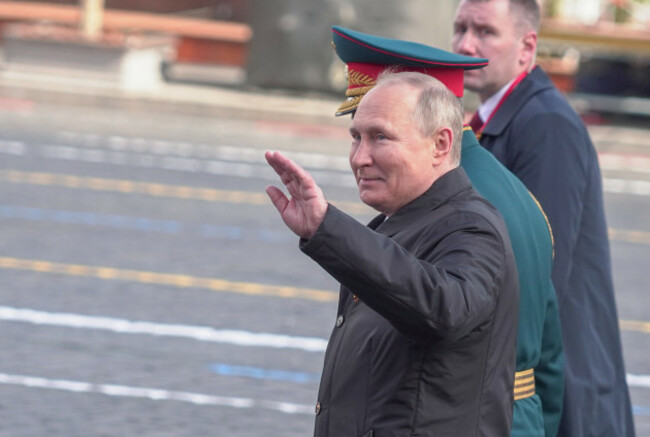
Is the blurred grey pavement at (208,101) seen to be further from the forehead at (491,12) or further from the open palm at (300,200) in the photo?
the open palm at (300,200)

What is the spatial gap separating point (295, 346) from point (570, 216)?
348 centimetres

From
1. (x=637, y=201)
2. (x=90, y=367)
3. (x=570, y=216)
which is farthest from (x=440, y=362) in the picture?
(x=637, y=201)

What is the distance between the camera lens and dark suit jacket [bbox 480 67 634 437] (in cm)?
393

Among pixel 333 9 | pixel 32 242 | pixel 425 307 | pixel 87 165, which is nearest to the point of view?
pixel 425 307

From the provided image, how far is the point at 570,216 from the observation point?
3.93m

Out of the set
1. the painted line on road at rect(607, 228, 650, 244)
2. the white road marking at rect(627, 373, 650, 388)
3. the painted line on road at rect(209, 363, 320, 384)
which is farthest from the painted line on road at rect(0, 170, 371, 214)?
the painted line on road at rect(209, 363, 320, 384)

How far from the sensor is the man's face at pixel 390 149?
2.81 meters

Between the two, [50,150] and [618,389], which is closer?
[618,389]

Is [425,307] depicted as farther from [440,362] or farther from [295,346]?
[295,346]

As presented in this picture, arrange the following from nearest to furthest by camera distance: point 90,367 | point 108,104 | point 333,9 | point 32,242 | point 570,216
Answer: point 570,216, point 90,367, point 32,242, point 108,104, point 333,9

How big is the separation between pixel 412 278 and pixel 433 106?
1.49 ft

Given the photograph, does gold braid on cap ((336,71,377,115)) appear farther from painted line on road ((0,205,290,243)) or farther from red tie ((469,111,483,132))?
painted line on road ((0,205,290,243))

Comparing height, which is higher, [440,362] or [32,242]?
[440,362]

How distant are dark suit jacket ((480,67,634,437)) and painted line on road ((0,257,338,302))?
444 centimetres
